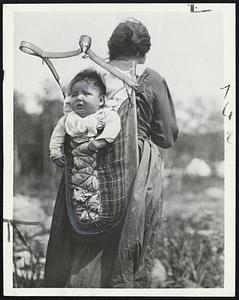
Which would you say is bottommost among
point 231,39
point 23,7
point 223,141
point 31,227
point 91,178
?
point 31,227

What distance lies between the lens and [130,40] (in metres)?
1.51

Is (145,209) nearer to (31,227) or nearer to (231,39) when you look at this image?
(31,227)

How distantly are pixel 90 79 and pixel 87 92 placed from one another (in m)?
0.04

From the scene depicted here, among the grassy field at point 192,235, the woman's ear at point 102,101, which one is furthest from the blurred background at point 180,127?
the woman's ear at point 102,101

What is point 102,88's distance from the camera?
1.50 metres

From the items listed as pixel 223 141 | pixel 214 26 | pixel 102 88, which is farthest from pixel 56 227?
pixel 214 26

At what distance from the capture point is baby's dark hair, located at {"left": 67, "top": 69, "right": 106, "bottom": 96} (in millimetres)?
1498

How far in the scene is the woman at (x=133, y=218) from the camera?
4.86 feet

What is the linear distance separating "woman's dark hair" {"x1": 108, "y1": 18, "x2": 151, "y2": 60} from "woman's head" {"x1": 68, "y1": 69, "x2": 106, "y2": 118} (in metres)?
0.09

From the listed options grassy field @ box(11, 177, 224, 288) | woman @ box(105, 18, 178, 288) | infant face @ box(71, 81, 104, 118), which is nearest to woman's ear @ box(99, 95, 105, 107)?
infant face @ box(71, 81, 104, 118)

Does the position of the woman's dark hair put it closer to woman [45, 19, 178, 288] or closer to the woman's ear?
woman [45, 19, 178, 288]

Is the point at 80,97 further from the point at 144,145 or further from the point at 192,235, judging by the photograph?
the point at 192,235

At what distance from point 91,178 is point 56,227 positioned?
0.62 ft

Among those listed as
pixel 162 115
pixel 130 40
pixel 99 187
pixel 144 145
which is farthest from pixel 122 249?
pixel 130 40
